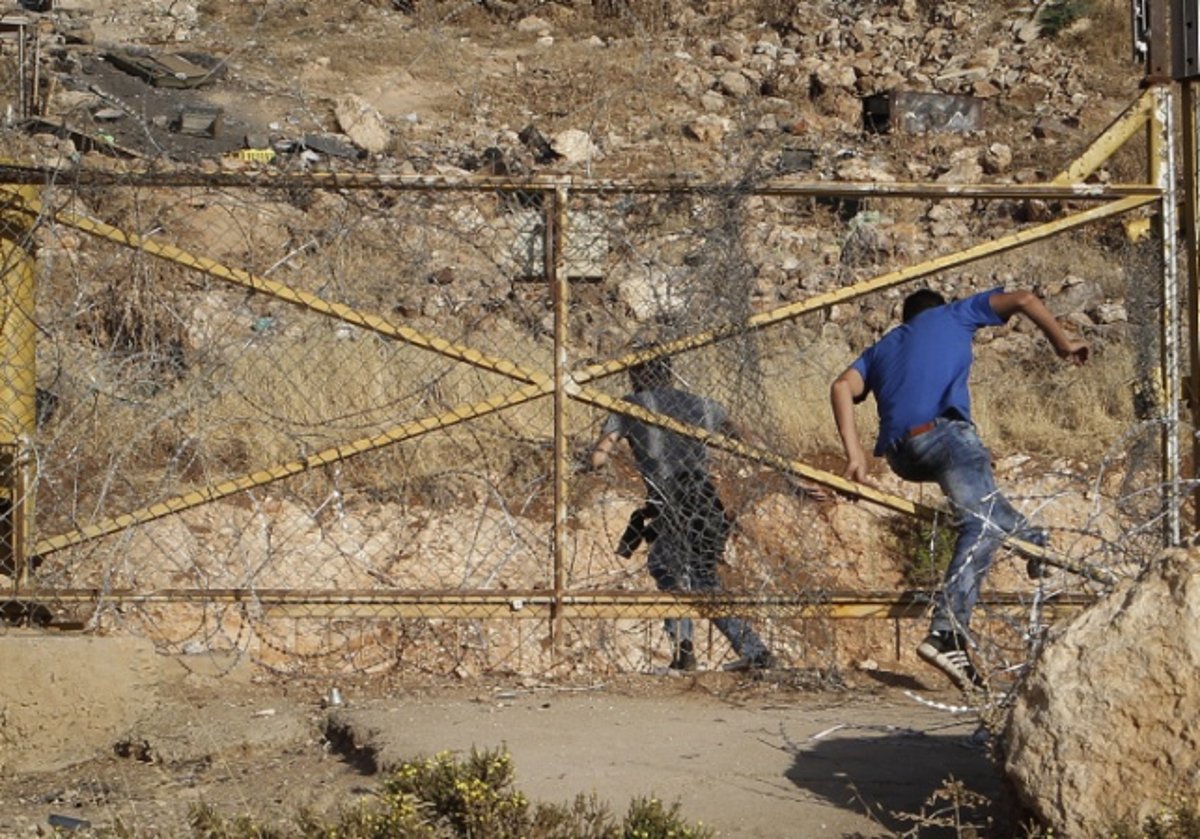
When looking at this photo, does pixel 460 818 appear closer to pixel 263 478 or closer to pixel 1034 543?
pixel 263 478

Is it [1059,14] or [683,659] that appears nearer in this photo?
[683,659]

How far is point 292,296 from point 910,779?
2.92 meters

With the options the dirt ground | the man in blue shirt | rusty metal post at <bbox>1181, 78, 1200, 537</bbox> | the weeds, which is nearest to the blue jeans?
the man in blue shirt

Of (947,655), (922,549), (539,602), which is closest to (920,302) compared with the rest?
(947,655)

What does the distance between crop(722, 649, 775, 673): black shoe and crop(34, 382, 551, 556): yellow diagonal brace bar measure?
1290 millimetres

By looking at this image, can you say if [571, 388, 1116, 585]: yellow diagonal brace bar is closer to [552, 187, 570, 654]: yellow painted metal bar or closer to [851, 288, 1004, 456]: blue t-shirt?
[552, 187, 570, 654]: yellow painted metal bar

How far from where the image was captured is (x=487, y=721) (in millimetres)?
6477

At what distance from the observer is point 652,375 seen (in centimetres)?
754

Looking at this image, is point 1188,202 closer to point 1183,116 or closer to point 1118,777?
point 1183,116

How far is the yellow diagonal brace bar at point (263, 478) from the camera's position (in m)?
7.09

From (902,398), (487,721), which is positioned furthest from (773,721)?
(902,398)

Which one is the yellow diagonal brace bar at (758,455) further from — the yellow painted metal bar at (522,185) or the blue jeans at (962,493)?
the yellow painted metal bar at (522,185)

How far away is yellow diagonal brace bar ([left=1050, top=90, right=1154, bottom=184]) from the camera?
7445 mm

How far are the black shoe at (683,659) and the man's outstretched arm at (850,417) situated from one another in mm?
982
